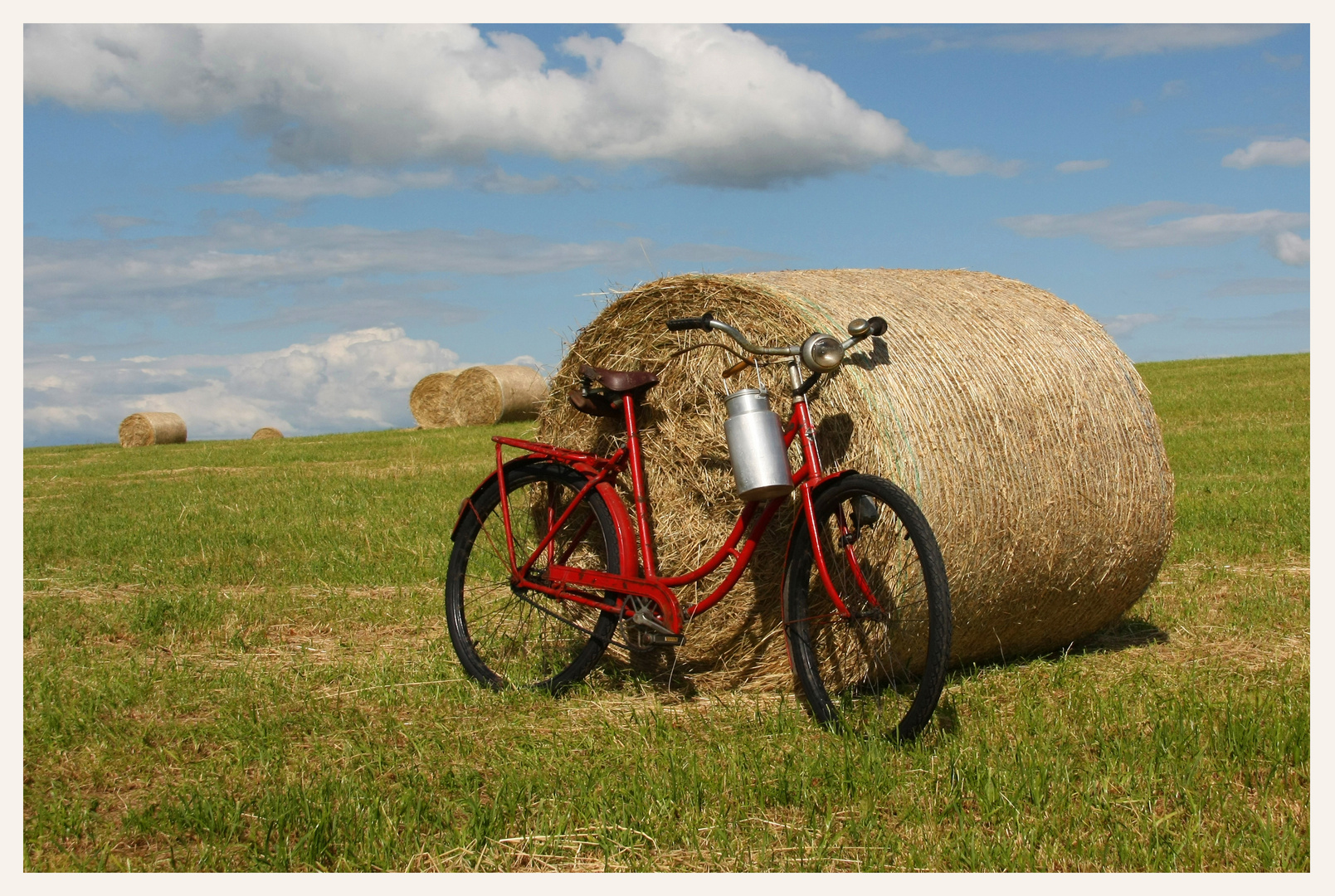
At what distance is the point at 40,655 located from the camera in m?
6.37

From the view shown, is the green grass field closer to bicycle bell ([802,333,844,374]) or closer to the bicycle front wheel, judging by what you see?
the bicycle front wheel

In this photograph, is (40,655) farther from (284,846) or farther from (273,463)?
(273,463)

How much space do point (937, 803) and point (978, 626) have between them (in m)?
1.62

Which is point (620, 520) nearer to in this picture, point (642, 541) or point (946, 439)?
point (642, 541)

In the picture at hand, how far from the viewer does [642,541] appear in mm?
5395

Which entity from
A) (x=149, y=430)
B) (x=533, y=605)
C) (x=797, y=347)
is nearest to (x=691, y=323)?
(x=797, y=347)

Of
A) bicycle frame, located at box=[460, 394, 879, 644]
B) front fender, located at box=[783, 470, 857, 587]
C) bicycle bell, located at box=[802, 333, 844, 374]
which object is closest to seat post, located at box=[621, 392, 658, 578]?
bicycle frame, located at box=[460, 394, 879, 644]

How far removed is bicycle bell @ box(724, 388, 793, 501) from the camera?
15.6 ft

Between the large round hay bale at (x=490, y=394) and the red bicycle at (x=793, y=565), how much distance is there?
2000cm

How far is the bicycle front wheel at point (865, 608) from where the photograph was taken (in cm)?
432

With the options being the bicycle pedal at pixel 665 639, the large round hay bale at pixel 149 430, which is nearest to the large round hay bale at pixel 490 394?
the large round hay bale at pixel 149 430

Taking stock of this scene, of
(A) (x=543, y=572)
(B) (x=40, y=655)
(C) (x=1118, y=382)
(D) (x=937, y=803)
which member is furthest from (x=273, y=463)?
(D) (x=937, y=803)

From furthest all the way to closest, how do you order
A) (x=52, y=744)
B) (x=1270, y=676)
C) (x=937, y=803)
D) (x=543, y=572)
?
(x=543, y=572)
(x=1270, y=676)
(x=52, y=744)
(x=937, y=803)

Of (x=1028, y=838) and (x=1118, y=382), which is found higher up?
(x=1118, y=382)
